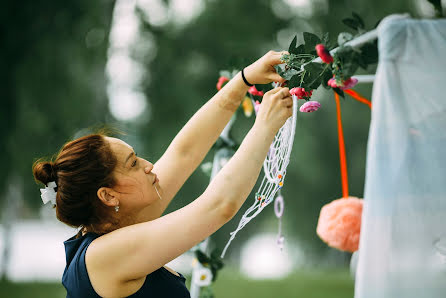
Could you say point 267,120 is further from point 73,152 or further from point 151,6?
point 151,6

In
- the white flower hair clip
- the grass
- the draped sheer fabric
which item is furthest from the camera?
the grass

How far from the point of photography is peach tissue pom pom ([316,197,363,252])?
74.4 inches

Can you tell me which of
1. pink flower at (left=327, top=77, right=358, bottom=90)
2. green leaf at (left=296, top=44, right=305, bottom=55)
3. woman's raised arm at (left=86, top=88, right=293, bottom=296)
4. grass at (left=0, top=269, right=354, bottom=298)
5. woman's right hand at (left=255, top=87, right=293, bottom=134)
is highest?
green leaf at (left=296, top=44, right=305, bottom=55)

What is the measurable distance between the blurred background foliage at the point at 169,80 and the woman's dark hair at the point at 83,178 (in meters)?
0.97

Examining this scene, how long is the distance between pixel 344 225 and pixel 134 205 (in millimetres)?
825

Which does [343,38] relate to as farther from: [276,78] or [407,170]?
[407,170]

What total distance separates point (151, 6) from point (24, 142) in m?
3.51

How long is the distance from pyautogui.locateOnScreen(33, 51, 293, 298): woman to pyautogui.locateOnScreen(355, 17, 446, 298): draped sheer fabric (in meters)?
0.29

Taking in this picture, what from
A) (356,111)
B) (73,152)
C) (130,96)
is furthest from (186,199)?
(73,152)

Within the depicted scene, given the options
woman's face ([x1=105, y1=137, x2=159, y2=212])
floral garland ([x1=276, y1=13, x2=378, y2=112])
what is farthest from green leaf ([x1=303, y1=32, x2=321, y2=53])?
woman's face ([x1=105, y1=137, x2=159, y2=212])

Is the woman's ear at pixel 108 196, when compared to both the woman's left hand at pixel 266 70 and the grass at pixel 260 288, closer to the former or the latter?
the woman's left hand at pixel 266 70

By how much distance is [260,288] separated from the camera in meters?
8.09

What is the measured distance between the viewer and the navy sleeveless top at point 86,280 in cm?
147

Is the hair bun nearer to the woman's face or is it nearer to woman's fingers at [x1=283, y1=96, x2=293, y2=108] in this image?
the woman's face
